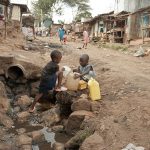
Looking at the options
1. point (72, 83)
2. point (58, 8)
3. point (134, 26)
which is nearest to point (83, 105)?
point (72, 83)

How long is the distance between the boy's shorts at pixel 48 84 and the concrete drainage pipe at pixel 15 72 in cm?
206

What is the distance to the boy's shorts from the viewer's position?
7945 mm

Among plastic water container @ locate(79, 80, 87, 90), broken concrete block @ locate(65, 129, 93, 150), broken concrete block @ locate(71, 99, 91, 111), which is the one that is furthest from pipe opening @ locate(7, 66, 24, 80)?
broken concrete block @ locate(65, 129, 93, 150)

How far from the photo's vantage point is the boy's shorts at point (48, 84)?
7.95m

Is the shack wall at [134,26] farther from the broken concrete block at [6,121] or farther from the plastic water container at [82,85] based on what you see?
the broken concrete block at [6,121]

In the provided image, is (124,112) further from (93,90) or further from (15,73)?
(15,73)

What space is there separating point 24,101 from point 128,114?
3866 mm

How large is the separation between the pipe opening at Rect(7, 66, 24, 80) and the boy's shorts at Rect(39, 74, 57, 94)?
226cm

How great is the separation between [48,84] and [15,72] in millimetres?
2751

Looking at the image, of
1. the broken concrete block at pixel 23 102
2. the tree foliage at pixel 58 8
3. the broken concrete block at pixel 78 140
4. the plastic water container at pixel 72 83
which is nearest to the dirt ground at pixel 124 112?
the broken concrete block at pixel 78 140

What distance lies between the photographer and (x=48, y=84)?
8.02 m

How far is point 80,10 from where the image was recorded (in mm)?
60656

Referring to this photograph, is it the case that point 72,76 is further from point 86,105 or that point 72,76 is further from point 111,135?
point 111,135

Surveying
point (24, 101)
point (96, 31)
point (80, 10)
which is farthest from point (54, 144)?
point (80, 10)
